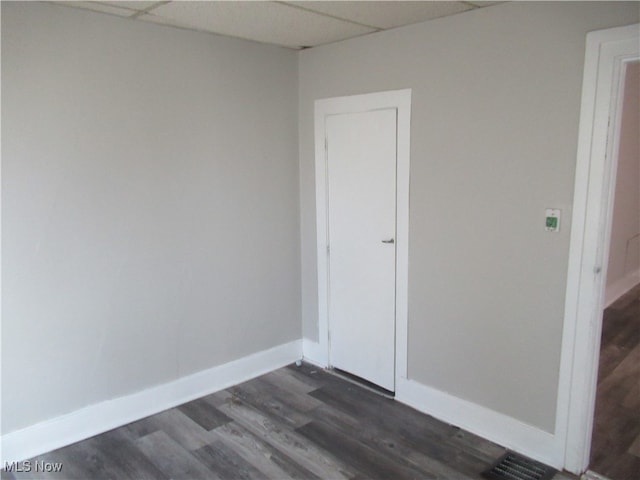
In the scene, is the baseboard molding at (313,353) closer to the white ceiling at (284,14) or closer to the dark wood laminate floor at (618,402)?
the dark wood laminate floor at (618,402)

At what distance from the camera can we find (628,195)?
519cm

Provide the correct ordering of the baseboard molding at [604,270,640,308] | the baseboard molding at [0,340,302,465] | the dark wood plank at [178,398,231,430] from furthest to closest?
the baseboard molding at [604,270,640,308], the dark wood plank at [178,398,231,430], the baseboard molding at [0,340,302,465]

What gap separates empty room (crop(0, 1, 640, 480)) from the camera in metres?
2.47

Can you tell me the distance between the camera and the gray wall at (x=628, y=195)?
4.70 m

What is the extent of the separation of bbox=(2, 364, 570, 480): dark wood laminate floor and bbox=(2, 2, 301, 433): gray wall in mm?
305

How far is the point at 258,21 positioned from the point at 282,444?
235 centimetres

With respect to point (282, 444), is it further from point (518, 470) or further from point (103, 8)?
point (103, 8)

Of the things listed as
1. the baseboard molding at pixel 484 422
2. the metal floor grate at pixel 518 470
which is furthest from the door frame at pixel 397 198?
the metal floor grate at pixel 518 470

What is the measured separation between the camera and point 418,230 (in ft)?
10.0

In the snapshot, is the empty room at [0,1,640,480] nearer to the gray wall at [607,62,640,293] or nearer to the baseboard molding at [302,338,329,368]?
the baseboard molding at [302,338,329,368]

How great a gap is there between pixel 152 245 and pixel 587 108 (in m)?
2.43

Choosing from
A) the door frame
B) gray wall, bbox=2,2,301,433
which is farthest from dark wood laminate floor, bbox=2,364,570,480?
the door frame

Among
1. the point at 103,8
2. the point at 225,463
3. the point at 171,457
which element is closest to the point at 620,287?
the point at 225,463

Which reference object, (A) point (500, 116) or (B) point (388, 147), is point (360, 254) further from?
(A) point (500, 116)
